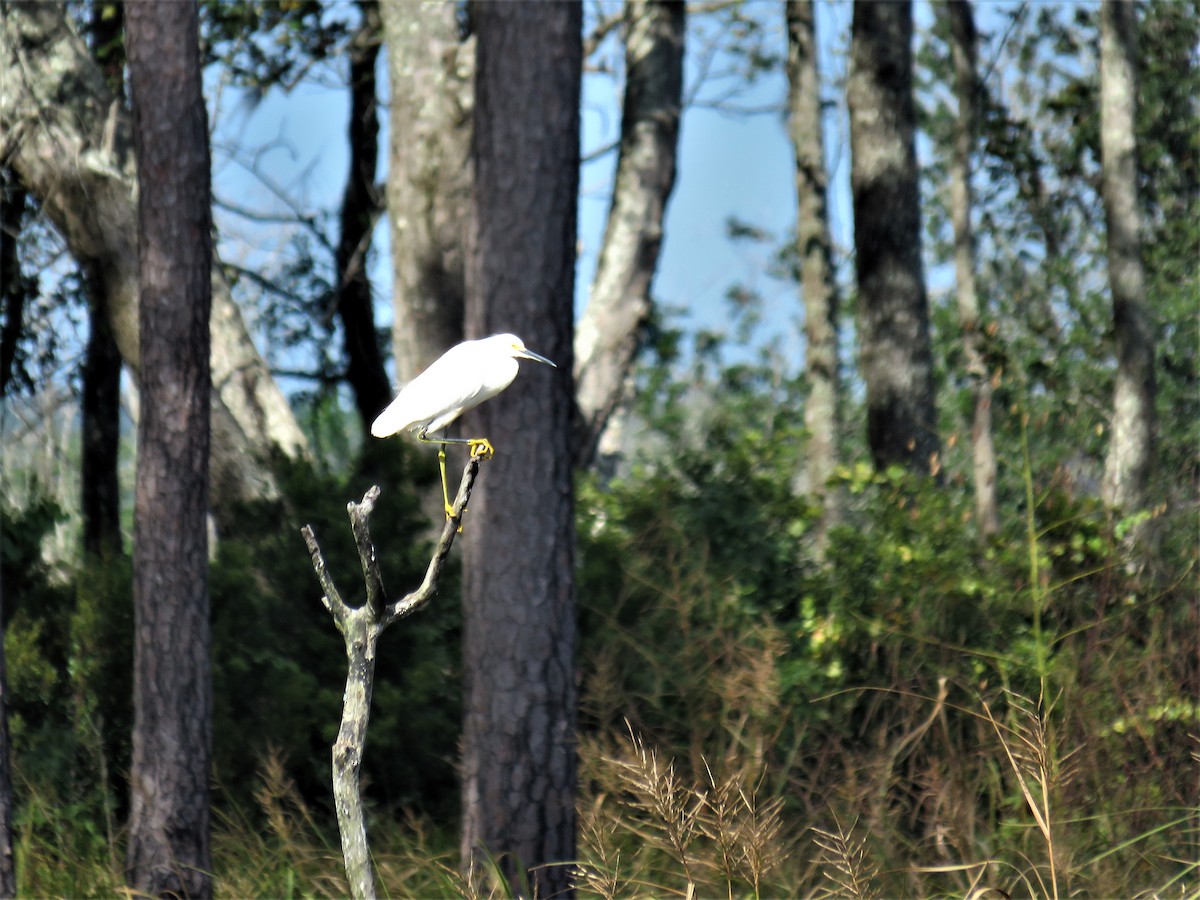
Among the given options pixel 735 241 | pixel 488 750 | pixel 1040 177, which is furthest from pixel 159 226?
pixel 735 241

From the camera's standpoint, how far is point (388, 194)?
30.2 ft

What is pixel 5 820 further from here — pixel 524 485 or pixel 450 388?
pixel 450 388

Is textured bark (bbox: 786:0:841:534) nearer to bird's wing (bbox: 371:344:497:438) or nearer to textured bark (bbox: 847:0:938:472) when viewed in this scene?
textured bark (bbox: 847:0:938:472)

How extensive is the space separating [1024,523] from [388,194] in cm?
467

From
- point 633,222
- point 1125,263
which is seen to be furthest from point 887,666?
point 1125,263

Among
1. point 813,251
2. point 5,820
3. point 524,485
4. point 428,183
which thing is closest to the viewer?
point 5,820

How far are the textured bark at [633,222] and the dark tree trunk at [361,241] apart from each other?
2.95m

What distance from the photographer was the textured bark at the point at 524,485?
5.90 m

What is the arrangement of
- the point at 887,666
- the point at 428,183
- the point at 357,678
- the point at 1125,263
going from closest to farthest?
the point at 357,678 → the point at 887,666 → the point at 428,183 → the point at 1125,263

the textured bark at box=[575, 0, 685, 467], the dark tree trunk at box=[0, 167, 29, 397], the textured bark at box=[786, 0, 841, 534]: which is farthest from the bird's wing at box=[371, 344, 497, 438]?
the textured bark at box=[786, 0, 841, 534]

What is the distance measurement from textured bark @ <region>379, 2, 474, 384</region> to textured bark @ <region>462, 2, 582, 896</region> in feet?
8.94

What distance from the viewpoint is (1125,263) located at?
11.2m

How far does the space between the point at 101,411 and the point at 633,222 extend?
4.90m

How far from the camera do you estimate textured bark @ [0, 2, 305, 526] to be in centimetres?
818
